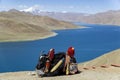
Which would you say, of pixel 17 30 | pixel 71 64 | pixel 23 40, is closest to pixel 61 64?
pixel 71 64

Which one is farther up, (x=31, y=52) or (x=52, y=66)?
(x=52, y=66)

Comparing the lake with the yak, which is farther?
the lake

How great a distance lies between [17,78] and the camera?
1641cm

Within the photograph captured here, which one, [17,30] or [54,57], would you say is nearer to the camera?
[54,57]

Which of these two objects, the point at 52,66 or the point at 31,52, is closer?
the point at 52,66

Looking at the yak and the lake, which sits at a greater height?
the yak

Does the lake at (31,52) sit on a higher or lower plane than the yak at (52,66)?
lower

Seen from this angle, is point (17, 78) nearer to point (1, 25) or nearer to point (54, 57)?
point (54, 57)

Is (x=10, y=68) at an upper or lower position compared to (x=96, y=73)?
lower

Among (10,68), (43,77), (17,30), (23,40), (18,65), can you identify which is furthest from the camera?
(17,30)

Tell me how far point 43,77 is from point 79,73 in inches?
71.2

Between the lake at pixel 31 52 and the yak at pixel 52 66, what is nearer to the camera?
the yak at pixel 52 66

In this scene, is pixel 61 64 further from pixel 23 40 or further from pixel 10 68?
pixel 23 40

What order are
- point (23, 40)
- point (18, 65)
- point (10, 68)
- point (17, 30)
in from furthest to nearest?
point (17, 30)
point (23, 40)
point (18, 65)
point (10, 68)
